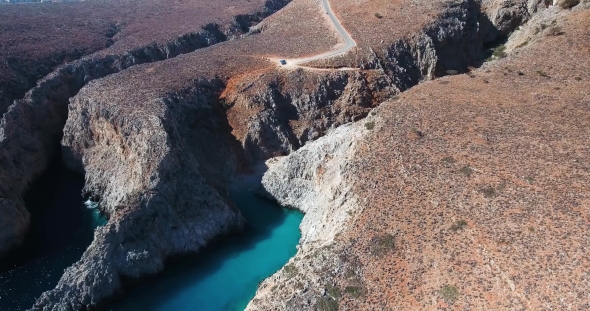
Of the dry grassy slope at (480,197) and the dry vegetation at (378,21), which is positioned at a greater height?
the dry vegetation at (378,21)

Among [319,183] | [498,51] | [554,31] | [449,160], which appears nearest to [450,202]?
[449,160]

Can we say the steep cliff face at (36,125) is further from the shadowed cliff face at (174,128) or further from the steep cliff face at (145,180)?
the steep cliff face at (145,180)

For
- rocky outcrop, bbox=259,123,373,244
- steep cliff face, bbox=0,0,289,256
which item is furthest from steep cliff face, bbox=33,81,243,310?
rocky outcrop, bbox=259,123,373,244

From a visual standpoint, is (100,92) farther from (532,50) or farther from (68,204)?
(532,50)

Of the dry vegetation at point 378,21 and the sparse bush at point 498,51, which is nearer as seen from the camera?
the dry vegetation at point 378,21

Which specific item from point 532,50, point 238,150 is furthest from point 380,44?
point 238,150

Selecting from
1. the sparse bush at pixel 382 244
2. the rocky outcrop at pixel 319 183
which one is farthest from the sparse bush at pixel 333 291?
the rocky outcrop at pixel 319 183
